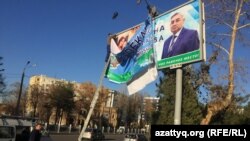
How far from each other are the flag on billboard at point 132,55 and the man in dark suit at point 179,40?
961 mm

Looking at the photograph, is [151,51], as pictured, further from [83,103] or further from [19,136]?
[83,103]

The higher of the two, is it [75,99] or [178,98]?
[75,99]

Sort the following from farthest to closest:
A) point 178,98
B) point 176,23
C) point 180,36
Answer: point 176,23, point 180,36, point 178,98

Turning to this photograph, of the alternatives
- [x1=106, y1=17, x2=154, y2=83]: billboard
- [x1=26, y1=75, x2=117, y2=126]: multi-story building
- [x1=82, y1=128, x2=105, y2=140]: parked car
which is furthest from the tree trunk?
[x1=26, y1=75, x2=117, y2=126]: multi-story building

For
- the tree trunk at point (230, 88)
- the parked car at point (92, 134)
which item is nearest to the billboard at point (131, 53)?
the tree trunk at point (230, 88)

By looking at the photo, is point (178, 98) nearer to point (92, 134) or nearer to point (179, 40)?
point (179, 40)

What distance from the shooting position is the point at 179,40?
1238 centimetres

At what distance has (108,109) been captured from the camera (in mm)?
124875

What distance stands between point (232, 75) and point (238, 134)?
13.3 metres

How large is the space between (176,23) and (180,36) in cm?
54

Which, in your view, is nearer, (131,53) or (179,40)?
(179,40)

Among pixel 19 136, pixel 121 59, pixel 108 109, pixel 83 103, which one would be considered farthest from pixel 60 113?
pixel 121 59

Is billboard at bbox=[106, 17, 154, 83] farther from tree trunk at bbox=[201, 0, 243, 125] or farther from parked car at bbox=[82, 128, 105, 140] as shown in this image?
parked car at bbox=[82, 128, 105, 140]

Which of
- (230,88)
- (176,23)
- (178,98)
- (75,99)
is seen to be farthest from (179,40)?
(75,99)
